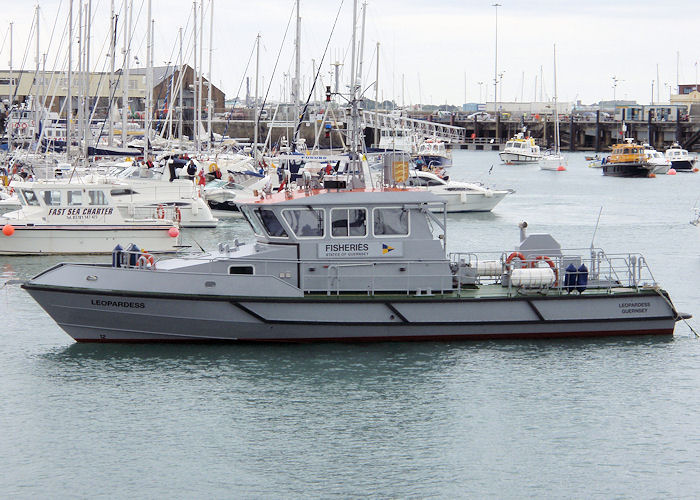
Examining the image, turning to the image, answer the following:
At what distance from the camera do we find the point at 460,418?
1498cm

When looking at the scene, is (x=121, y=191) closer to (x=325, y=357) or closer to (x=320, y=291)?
(x=320, y=291)

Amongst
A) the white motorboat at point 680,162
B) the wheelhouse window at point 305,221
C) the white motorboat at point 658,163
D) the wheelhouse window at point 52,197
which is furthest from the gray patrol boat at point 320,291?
the white motorboat at point 680,162

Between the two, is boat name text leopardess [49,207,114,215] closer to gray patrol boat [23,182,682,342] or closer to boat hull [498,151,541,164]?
Result: gray patrol boat [23,182,682,342]

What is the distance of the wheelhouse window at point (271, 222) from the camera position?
58.3 feet

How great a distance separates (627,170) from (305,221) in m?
62.2

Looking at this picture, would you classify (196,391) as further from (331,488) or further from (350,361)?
(331,488)

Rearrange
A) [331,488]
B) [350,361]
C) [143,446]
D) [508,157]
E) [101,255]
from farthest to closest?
[508,157] < [101,255] < [350,361] < [143,446] < [331,488]

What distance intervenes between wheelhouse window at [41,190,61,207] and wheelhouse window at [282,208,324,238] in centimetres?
1370

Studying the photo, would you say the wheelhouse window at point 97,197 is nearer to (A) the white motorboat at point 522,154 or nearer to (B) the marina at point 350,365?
(B) the marina at point 350,365

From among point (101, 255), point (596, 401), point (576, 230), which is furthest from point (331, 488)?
point (576, 230)

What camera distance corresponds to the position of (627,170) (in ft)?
249

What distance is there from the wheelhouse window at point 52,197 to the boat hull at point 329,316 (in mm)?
11966

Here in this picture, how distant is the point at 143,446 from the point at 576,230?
28.4 m

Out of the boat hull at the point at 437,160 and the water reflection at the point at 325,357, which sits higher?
the boat hull at the point at 437,160
